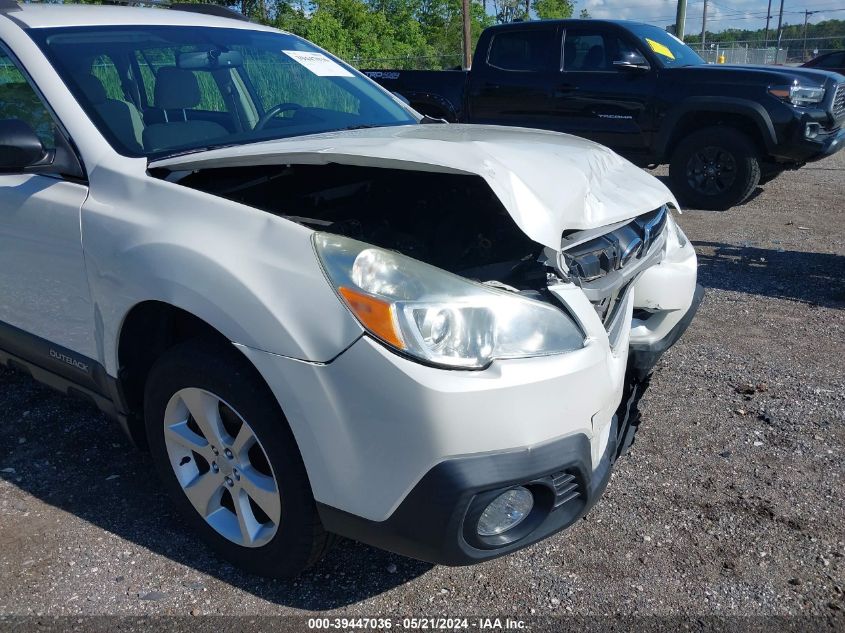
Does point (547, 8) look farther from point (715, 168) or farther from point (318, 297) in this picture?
point (318, 297)

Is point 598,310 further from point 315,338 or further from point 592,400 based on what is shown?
point 315,338

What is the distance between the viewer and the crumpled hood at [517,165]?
7.36ft

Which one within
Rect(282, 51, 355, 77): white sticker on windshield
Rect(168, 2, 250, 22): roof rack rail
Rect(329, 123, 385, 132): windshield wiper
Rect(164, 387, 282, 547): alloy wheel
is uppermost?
Rect(168, 2, 250, 22): roof rack rail

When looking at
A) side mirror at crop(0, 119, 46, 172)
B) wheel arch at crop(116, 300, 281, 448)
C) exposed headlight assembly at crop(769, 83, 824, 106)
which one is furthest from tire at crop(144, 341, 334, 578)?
exposed headlight assembly at crop(769, 83, 824, 106)

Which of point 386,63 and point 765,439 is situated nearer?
point 765,439

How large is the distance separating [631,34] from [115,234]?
7.48 meters

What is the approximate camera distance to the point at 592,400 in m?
2.16

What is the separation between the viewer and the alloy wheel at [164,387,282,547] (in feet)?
7.65

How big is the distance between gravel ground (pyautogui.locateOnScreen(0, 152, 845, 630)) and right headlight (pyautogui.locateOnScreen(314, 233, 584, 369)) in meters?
0.89

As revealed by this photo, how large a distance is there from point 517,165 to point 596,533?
1.33 metres

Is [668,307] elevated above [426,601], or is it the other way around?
[668,307]

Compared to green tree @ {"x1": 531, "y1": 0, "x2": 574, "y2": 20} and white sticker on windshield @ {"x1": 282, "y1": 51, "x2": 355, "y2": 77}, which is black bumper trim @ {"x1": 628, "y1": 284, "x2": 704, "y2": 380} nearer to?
white sticker on windshield @ {"x1": 282, "y1": 51, "x2": 355, "y2": 77}

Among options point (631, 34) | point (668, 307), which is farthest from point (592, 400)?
point (631, 34)

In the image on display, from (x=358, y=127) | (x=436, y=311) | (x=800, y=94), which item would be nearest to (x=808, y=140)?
(x=800, y=94)
